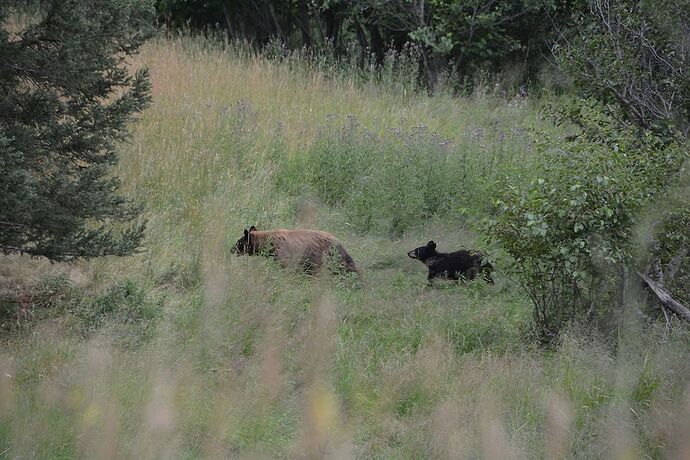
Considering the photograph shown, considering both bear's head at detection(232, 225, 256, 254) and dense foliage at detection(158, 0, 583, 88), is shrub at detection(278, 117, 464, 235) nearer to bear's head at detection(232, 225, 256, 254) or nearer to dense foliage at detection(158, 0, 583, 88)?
bear's head at detection(232, 225, 256, 254)

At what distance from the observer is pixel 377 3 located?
61.8ft

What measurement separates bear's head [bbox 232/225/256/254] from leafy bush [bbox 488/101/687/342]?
3.05 metres

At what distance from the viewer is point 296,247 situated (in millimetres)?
9891

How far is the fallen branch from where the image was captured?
7.24 m

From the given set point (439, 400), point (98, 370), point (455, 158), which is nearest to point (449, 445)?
point (439, 400)

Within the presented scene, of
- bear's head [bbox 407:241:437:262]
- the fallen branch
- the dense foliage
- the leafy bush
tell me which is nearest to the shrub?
bear's head [bbox 407:241:437:262]

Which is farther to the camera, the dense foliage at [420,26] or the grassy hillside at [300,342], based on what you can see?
the dense foliage at [420,26]

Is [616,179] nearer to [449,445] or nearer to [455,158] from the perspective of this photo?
[449,445]

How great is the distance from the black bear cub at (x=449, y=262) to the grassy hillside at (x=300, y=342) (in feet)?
0.64

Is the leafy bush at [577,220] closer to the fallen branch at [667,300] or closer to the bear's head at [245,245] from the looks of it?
the fallen branch at [667,300]

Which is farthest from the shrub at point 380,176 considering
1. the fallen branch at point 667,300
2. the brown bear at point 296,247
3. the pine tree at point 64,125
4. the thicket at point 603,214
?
the pine tree at point 64,125

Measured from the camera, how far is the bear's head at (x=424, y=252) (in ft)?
34.0

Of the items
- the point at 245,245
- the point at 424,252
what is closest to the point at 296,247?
the point at 245,245

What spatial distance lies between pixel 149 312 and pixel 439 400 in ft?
9.05
